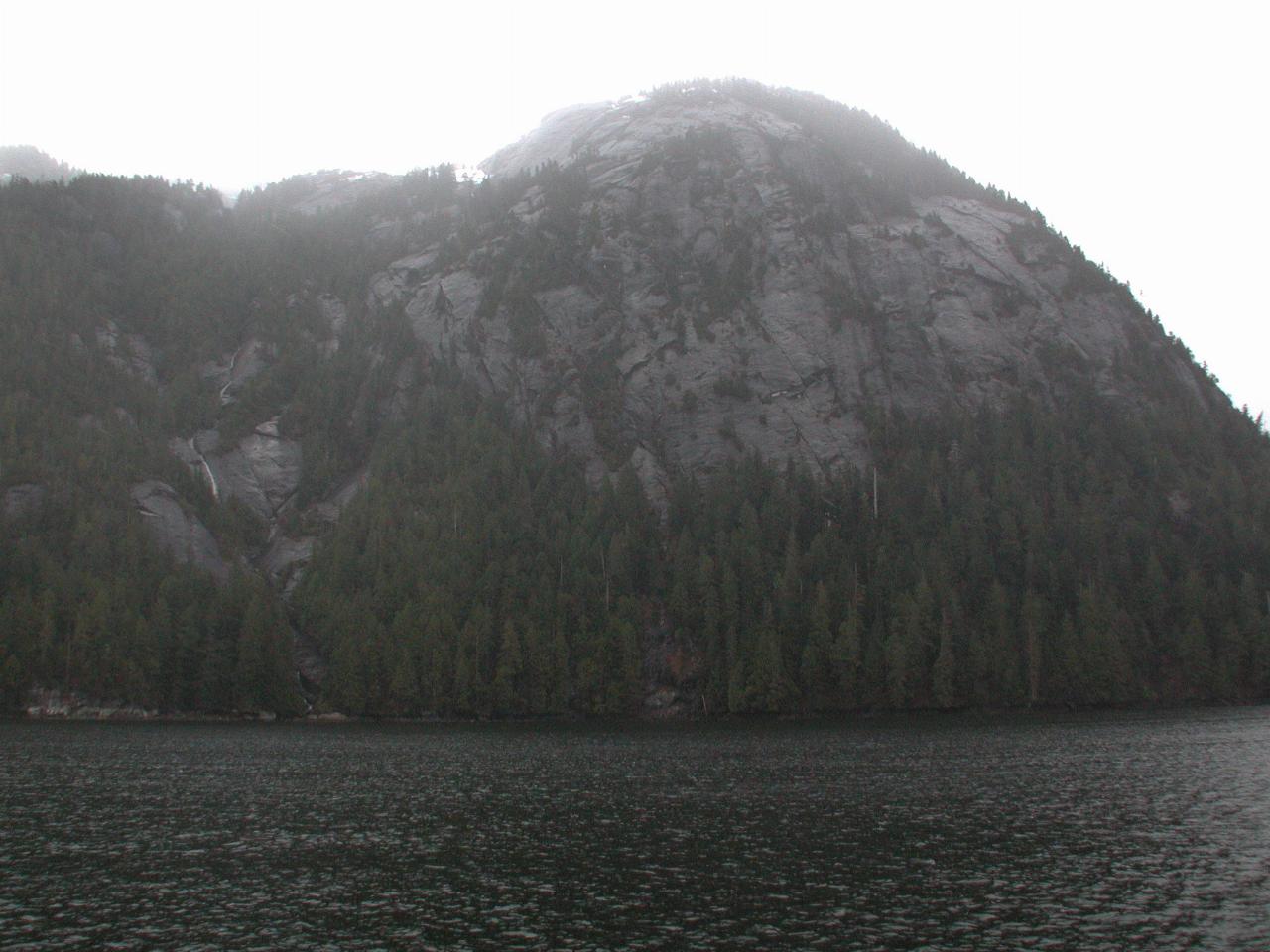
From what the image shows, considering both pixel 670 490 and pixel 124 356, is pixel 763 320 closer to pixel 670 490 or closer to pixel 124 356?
pixel 670 490

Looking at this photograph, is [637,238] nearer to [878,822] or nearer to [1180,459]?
[1180,459]

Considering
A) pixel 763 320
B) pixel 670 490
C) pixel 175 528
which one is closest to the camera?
pixel 175 528

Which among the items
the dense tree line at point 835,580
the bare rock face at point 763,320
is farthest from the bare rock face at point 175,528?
the bare rock face at point 763,320

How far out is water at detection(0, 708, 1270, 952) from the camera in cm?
2719

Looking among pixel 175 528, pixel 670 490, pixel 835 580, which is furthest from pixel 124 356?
pixel 835 580

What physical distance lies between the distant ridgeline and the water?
47118 mm

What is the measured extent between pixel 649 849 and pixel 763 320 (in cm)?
14829

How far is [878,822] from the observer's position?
4203 centimetres

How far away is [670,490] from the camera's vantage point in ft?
514

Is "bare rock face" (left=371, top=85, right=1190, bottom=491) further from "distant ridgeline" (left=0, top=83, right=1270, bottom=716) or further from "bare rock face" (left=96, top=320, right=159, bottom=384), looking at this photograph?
"bare rock face" (left=96, top=320, right=159, bottom=384)

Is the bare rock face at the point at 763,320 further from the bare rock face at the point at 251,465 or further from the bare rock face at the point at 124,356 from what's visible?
the bare rock face at the point at 124,356

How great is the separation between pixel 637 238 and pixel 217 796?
521 feet

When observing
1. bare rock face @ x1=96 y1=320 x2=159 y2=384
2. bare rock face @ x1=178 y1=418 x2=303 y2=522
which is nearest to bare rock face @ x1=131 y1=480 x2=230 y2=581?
bare rock face @ x1=178 y1=418 x2=303 y2=522

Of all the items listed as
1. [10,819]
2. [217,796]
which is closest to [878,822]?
[217,796]
